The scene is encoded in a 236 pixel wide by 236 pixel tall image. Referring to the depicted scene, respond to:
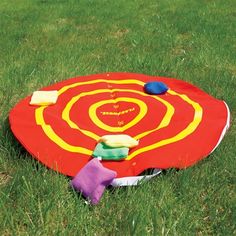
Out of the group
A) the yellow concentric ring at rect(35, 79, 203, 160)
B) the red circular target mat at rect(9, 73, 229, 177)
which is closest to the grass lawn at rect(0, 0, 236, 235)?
the red circular target mat at rect(9, 73, 229, 177)

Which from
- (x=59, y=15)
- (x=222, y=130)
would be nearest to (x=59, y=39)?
(x=59, y=15)

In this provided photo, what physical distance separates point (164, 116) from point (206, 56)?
2.04m

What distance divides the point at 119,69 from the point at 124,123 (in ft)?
5.16

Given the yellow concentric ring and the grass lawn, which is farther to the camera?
the yellow concentric ring

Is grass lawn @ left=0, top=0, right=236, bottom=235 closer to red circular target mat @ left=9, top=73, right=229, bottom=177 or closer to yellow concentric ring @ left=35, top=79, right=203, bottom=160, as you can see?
red circular target mat @ left=9, top=73, right=229, bottom=177

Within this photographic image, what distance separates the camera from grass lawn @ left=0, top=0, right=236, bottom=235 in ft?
8.23

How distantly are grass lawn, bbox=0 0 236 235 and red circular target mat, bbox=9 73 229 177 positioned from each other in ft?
0.35

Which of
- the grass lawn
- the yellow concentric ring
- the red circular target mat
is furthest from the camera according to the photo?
the yellow concentric ring

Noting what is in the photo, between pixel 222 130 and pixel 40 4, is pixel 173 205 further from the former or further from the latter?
pixel 40 4

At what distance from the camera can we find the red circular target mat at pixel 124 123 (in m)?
3.08

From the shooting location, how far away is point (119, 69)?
16.8 ft

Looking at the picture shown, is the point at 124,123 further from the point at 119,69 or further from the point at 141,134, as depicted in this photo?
the point at 119,69

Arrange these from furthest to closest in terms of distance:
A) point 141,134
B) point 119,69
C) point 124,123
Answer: point 119,69 < point 124,123 < point 141,134

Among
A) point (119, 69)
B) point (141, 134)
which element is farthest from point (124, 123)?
point (119, 69)
